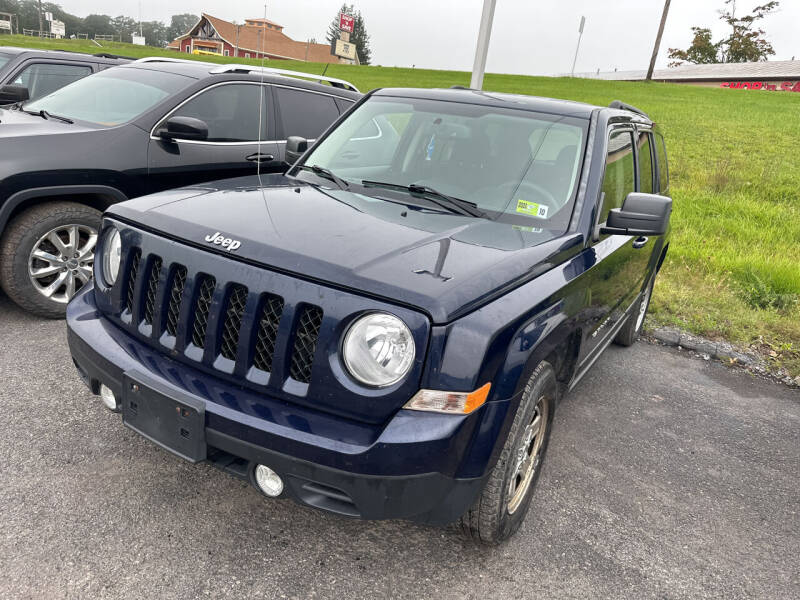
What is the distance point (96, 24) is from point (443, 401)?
112 m

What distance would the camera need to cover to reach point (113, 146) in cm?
442

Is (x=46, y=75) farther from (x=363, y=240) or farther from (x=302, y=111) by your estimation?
(x=363, y=240)

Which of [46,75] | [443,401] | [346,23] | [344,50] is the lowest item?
[443,401]

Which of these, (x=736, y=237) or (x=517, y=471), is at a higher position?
(x=736, y=237)

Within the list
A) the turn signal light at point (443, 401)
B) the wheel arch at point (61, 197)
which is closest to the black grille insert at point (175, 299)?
the turn signal light at point (443, 401)

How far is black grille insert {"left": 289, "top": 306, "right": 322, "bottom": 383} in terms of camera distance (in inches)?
82.6

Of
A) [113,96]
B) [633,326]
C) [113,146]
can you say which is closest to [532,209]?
[633,326]

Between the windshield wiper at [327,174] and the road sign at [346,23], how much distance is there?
1491 millimetres

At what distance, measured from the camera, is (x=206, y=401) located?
2.14 meters

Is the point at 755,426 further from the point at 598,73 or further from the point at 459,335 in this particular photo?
the point at 598,73

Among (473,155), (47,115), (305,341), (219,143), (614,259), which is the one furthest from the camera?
(219,143)

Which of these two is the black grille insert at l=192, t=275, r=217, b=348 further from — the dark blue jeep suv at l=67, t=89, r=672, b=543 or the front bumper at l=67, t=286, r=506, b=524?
the front bumper at l=67, t=286, r=506, b=524

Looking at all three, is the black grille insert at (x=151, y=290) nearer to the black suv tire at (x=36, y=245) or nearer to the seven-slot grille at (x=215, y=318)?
the seven-slot grille at (x=215, y=318)

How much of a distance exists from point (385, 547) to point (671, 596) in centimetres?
115
